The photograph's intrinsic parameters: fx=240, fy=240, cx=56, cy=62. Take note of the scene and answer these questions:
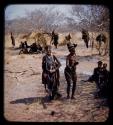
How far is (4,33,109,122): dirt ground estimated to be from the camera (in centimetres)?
112

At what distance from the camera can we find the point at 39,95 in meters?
1.13

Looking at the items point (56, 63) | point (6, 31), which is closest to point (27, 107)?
point (56, 63)

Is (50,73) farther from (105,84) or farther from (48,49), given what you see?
Result: (105,84)

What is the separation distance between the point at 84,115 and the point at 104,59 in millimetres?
279

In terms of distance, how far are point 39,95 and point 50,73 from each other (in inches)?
4.6

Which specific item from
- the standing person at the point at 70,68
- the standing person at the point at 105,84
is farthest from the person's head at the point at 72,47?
the standing person at the point at 105,84

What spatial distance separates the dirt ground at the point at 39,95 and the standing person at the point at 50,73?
0.06ft

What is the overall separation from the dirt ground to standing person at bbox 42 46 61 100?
19mm

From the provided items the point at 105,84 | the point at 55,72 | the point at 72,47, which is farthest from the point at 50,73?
the point at 105,84

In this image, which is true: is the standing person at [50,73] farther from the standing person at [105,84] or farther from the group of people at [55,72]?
the standing person at [105,84]

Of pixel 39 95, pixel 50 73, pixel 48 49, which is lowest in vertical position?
pixel 39 95

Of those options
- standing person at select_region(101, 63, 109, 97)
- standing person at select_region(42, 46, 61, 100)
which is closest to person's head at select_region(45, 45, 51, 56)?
standing person at select_region(42, 46, 61, 100)

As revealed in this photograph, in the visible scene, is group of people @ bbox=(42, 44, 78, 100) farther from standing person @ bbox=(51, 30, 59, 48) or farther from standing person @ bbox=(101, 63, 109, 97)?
standing person @ bbox=(101, 63, 109, 97)

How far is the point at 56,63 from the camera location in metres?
1.14
